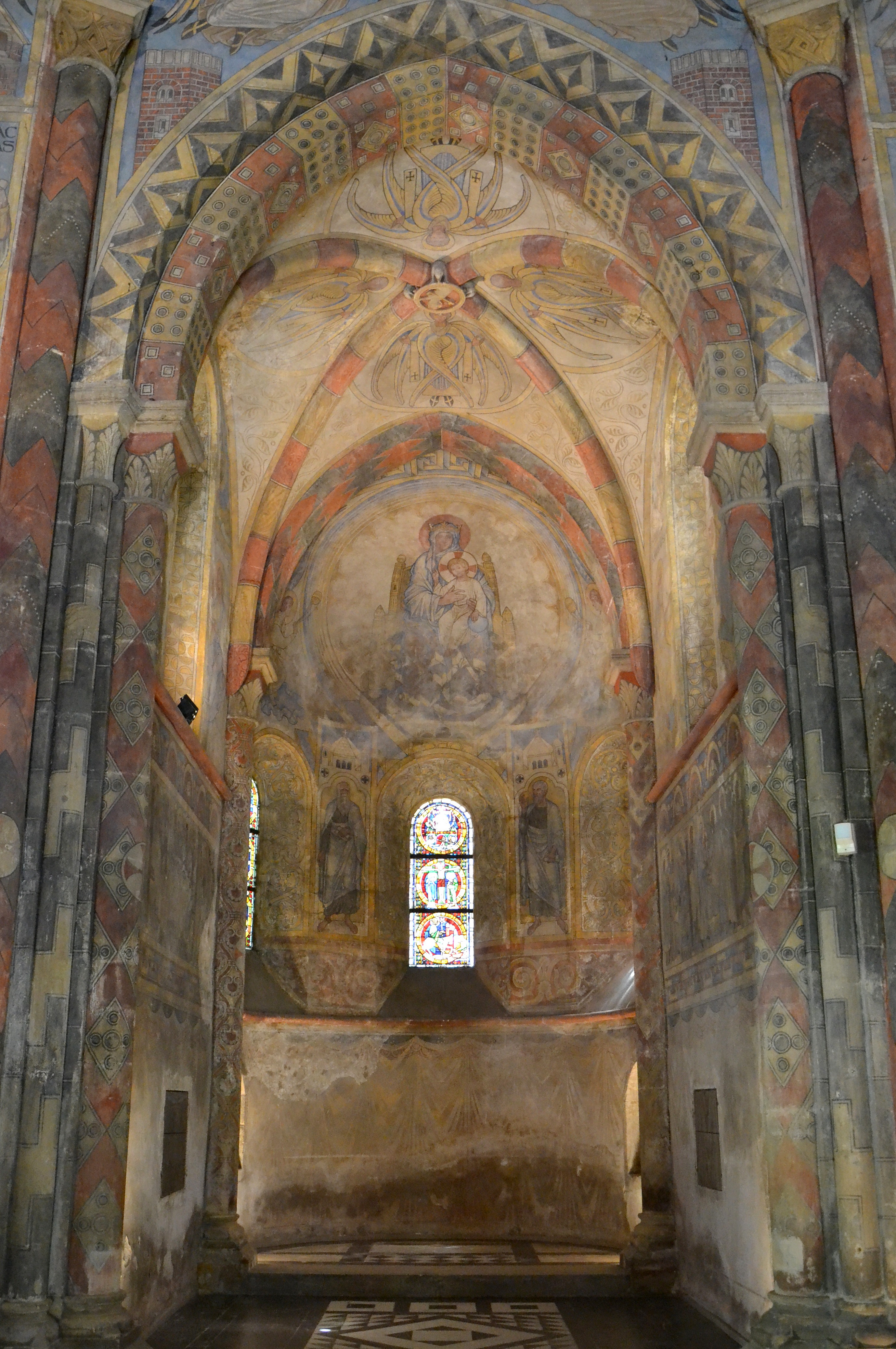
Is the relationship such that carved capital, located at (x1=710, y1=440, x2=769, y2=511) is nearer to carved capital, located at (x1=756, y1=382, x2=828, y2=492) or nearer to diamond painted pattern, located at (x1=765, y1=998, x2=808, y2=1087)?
carved capital, located at (x1=756, y1=382, x2=828, y2=492)

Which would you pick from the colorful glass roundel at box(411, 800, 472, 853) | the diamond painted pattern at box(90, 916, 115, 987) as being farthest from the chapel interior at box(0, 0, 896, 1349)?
the colorful glass roundel at box(411, 800, 472, 853)

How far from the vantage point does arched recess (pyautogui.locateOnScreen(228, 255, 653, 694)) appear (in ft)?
47.8

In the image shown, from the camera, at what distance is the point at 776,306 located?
9617mm

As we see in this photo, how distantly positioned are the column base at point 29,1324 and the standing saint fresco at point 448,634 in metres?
11.5

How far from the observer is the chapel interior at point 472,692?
828cm

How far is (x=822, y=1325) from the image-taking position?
7.45m

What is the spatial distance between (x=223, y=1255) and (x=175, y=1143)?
2.02 m

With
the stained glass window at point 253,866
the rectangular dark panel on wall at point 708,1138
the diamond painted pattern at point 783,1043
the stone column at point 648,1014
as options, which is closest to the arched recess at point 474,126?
the diamond painted pattern at point 783,1043

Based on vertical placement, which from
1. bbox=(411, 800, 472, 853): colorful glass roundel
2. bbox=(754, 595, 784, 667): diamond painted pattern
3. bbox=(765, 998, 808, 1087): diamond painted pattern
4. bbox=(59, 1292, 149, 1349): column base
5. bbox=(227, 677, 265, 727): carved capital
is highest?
bbox=(227, 677, 265, 727): carved capital

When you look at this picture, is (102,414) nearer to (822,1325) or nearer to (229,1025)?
(229,1025)

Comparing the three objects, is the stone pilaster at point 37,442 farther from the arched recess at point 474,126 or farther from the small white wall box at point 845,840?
the small white wall box at point 845,840

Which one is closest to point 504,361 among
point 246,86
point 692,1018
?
point 246,86

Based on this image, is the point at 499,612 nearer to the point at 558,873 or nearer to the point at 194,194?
the point at 558,873

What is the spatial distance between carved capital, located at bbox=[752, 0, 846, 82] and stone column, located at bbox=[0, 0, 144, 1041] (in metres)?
5.00
